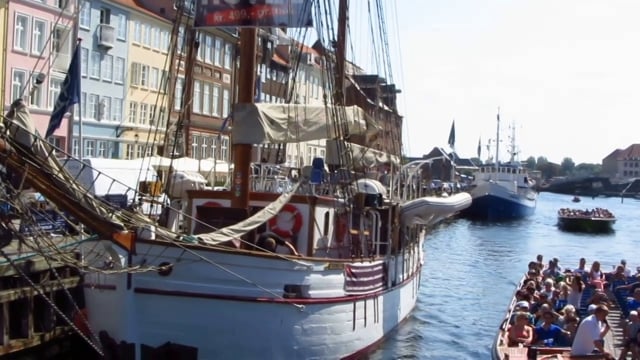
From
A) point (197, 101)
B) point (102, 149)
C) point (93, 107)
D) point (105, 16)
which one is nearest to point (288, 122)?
point (93, 107)

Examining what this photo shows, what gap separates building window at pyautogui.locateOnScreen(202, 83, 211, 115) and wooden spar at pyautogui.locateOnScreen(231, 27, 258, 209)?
4498 centimetres

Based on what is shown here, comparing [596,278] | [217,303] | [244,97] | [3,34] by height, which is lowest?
[596,278]

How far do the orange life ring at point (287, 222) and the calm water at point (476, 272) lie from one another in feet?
14.1

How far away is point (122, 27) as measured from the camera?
179 ft

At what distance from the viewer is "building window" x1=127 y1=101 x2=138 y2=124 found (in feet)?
185

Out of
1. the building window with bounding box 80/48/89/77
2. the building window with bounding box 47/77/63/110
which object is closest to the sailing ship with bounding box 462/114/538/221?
the building window with bounding box 80/48/89/77

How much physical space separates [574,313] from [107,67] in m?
39.6

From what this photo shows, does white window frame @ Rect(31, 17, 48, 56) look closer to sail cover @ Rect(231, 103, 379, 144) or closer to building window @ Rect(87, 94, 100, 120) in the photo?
building window @ Rect(87, 94, 100, 120)

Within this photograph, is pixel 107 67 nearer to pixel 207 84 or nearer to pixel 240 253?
pixel 207 84

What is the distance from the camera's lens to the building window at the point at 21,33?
4528 cm

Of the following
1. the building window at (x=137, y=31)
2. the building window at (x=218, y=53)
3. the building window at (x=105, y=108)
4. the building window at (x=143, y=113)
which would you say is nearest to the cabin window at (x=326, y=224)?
the building window at (x=105, y=108)

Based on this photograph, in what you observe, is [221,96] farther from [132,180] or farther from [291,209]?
[291,209]

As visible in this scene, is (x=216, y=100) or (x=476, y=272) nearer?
(x=476, y=272)

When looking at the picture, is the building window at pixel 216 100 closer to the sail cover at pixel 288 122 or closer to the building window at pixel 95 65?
the building window at pixel 95 65
